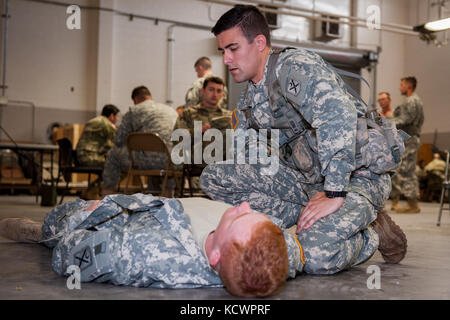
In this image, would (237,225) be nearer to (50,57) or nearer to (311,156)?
(311,156)

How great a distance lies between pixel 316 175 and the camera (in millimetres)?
2156

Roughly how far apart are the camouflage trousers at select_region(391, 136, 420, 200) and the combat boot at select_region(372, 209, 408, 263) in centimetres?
411

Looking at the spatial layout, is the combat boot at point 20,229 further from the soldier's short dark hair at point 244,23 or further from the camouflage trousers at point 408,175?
the camouflage trousers at point 408,175

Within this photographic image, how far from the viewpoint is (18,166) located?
8617mm

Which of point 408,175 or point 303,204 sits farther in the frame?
point 408,175

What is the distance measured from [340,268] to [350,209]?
0.22 metres

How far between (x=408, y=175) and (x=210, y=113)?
2.88 m

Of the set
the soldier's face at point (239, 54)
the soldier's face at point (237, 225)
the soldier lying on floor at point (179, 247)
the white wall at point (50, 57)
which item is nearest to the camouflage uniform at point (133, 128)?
the soldier's face at point (239, 54)

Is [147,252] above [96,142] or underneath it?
underneath

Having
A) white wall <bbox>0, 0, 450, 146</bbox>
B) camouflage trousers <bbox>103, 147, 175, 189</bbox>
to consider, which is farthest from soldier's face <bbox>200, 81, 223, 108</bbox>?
white wall <bbox>0, 0, 450, 146</bbox>

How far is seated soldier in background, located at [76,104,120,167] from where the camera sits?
5472mm

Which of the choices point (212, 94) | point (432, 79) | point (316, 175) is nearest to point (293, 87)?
point (316, 175)
